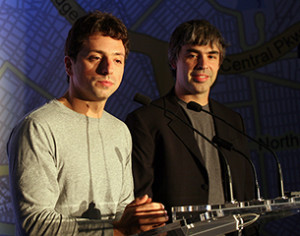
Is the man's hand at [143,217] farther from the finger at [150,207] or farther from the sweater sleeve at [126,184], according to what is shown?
the sweater sleeve at [126,184]

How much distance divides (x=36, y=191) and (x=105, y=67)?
0.59 meters

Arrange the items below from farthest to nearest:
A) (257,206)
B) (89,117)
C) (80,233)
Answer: (89,117) → (80,233) → (257,206)

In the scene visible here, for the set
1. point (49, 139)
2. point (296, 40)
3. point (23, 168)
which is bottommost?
point (23, 168)

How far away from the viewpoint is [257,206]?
1.34 m

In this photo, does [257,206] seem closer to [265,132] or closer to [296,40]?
[265,132]

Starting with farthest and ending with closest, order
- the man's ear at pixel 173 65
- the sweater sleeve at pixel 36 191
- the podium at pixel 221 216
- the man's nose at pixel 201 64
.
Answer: the man's ear at pixel 173 65 < the man's nose at pixel 201 64 < the sweater sleeve at pixel 36 191 < the podium at pixel 221 216

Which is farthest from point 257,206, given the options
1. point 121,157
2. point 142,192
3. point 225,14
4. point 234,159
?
Result: point 225,14

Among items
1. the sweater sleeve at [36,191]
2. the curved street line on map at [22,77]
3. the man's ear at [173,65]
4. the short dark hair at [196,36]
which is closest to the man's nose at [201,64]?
the short dark hair at [196,36]

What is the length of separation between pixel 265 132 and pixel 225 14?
1066mm

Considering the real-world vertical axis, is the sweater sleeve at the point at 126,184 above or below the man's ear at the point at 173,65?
below

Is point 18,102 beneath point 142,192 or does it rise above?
above

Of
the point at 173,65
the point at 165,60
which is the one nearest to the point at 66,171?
the point at 173,65

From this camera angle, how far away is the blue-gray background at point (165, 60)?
3.54 meters

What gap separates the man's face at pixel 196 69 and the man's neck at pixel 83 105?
2.47ft
